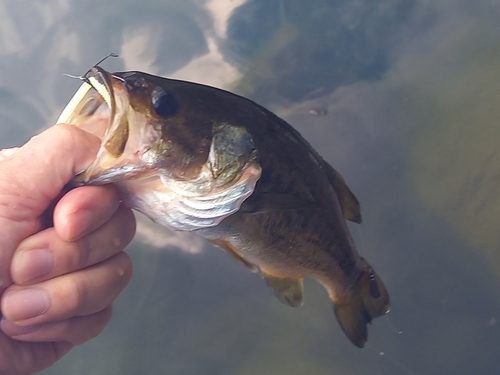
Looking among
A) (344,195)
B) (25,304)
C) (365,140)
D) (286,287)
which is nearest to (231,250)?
(286,287)

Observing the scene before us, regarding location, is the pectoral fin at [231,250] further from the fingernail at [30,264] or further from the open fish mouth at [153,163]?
the fingernail at [30,264]

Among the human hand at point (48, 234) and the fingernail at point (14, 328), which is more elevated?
the human hand at point (48, 234)

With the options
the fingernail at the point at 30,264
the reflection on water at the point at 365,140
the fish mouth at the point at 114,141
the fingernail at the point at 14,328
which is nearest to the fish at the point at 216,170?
the fish mouth at the point at 114,141

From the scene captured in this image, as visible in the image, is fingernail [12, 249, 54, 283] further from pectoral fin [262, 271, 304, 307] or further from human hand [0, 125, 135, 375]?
pectoral fin [262, 271, 304, 307]

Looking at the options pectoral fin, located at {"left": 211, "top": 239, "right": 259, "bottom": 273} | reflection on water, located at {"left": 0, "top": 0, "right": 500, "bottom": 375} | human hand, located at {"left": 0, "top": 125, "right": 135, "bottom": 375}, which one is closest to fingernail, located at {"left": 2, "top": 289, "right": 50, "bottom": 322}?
human hand, located at {"left": 0, "top": 125, "right": 135, "bottom": 375}

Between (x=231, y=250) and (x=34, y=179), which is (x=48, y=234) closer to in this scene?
(x=34, y=179)

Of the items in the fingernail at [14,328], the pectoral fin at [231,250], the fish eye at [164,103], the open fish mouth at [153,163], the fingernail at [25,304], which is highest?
the fish eye at [164,103]
